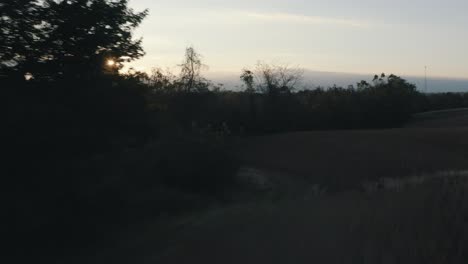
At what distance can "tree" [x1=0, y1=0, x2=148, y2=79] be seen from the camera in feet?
50.5

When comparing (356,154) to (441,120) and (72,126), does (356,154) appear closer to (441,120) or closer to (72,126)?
(72,126)

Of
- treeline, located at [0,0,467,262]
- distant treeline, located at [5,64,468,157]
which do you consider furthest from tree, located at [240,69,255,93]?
treeline, located at [0,0,467,262]

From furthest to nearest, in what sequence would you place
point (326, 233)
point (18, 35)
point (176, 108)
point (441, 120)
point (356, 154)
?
1. point (441, 120)
2. point (176, 108)
3. point (356, 154)
4. point (18, 35)
5. point (326, 233)

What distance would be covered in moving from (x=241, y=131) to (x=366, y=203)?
39777mm


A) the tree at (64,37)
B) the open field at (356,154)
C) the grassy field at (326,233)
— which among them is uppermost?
the tree at (64,37)

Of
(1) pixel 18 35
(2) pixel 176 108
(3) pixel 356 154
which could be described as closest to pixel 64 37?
(1) pixel 18 35

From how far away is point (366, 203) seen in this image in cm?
1203

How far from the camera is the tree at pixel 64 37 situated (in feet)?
50.5

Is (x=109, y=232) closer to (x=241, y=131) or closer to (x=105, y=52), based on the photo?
(x=105, y=52)

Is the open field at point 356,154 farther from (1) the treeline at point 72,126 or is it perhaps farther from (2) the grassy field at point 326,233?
(2) the grassy field at point 326,233

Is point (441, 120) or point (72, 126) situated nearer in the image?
point (72, 126)

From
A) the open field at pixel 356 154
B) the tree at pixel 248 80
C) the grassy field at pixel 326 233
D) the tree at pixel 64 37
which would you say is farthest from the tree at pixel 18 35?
the tree at pixel 248 80

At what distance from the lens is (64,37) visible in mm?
16344

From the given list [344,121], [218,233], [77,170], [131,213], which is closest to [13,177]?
[77,170]
